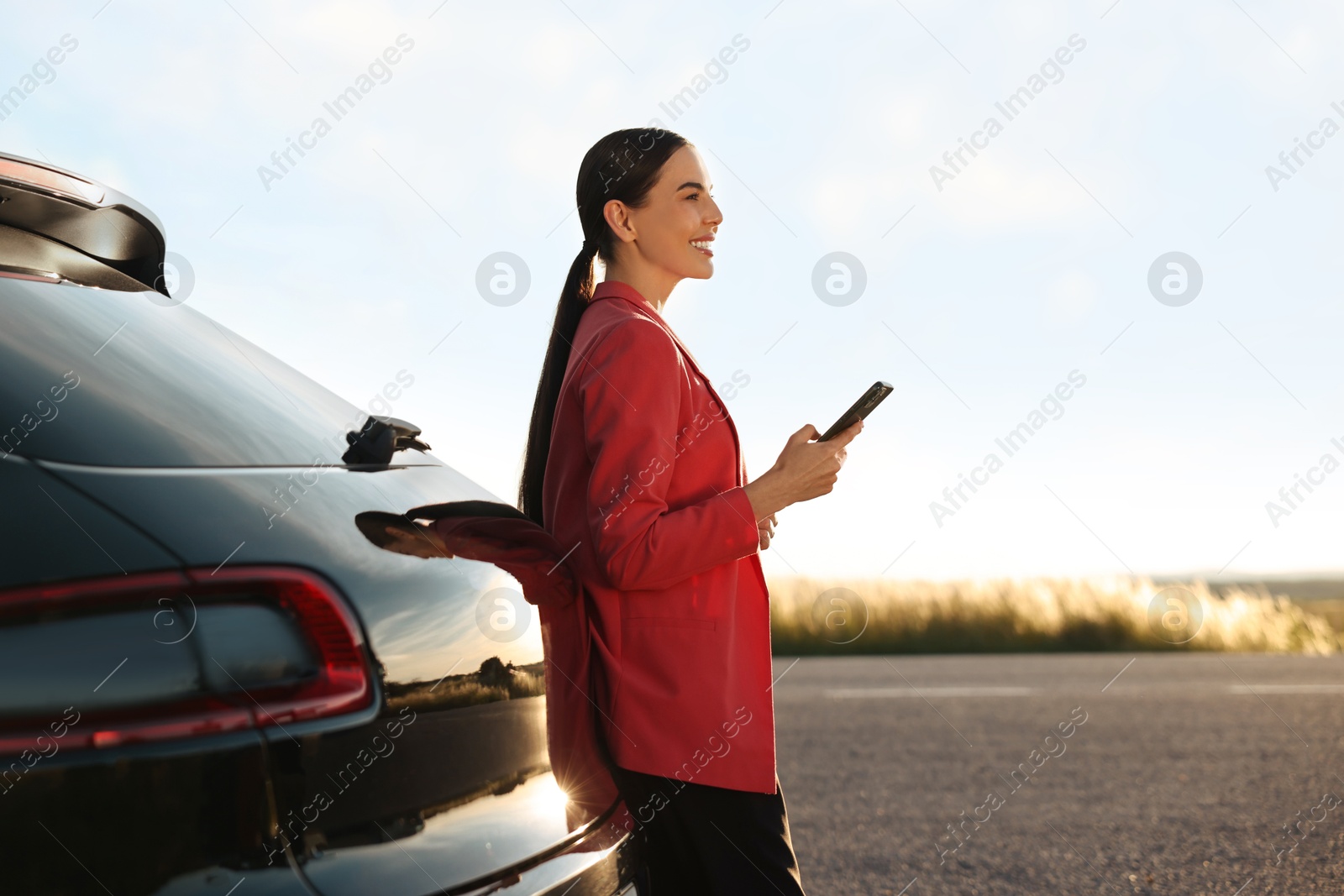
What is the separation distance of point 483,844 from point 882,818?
122 inches

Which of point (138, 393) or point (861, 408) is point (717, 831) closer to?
point (861, 408)

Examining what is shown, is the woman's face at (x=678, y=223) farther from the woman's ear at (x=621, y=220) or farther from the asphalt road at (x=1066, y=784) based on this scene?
the asphalt road at (x=1066, y=784)

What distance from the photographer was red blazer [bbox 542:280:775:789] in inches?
60.8

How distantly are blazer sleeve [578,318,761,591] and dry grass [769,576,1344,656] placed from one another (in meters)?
10.4

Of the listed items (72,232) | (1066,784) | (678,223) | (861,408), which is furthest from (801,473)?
(1066,784)

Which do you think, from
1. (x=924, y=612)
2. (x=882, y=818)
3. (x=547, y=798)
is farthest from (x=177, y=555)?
(x=924, y=612)

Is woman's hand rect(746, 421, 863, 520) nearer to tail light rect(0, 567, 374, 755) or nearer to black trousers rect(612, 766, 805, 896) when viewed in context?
black trousers rect(612, 766, 805, 896)

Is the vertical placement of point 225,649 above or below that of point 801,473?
above

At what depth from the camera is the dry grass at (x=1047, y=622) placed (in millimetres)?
12203

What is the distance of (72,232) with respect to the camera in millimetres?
1682

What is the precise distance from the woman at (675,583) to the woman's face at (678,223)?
0.19 m

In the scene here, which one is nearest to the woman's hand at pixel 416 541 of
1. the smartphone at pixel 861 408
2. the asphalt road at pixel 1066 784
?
the smartphone at pixel 861 408

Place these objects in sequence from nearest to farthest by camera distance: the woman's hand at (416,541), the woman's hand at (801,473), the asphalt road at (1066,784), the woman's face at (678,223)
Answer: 1. the woman's hand at (416,541)
2. the woman's hand at (801,473)
3. the woman's face at (678,223)
4. the asphalt road at (1066,784)

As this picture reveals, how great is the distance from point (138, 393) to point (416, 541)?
0.42 m
